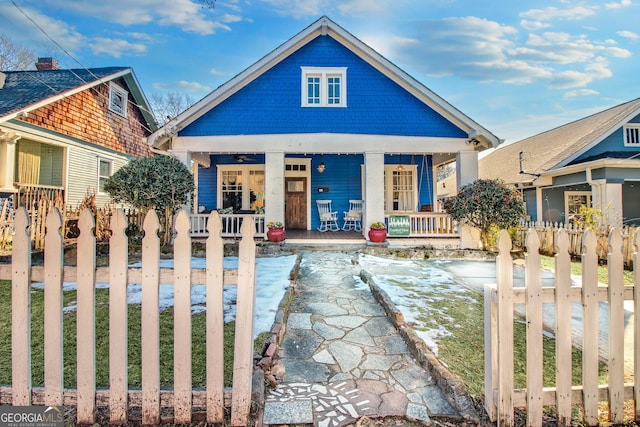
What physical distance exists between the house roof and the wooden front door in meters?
10.7

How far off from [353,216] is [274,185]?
3502 mm

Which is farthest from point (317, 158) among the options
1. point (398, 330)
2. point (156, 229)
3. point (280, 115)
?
point (156, 229)

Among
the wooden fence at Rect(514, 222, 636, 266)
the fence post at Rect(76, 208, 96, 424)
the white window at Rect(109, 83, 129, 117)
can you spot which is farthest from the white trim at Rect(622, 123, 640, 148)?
the white window at Rect(109, 83, 129, 117)

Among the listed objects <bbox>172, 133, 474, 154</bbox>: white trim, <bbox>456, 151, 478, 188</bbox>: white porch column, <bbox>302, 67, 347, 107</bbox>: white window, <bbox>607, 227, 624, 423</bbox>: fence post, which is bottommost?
<bbox>607, 227, 624, 423</bbox>: fence post

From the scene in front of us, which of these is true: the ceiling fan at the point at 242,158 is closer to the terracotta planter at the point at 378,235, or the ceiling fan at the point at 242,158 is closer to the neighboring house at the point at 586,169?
the terracotta planter at the point at 378,235

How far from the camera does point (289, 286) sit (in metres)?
4.99

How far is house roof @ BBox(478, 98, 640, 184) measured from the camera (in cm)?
1292

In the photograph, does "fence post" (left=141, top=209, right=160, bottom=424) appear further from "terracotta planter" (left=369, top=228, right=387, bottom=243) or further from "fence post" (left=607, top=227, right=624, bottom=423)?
"terracotta planter" (left=369, top=228, right=387, bottom=243)

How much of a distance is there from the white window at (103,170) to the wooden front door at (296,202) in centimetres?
791

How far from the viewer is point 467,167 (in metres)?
9.63

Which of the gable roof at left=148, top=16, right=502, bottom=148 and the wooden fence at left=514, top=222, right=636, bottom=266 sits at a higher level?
the gable roof at left=148, top=16, right=502, bottom=148

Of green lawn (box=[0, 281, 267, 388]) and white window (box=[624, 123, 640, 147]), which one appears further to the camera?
white window (box=[624, 123, 640, 147])

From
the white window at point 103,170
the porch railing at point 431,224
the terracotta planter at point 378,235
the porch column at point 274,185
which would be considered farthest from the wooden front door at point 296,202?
the white window at point 103,170

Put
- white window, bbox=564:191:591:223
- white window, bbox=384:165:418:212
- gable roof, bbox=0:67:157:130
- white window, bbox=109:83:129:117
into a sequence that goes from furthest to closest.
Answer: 1. white window, bbox=564:191:591:223
2. white window, bbox=109:83:129:117
3. white window, bbox=384:165:418:212
4. gable roof, bbox=0:67:157:130
